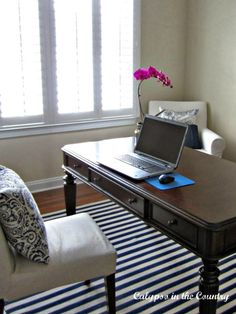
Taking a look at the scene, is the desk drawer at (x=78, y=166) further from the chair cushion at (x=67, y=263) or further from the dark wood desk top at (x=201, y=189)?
the chair cushion at (x=67, y=263)

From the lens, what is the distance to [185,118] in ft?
13.0

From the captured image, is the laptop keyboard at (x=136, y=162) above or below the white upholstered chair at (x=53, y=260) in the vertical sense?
above

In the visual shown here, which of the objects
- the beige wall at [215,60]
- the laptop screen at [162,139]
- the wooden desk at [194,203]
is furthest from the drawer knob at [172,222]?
the beige wall at [215,60]

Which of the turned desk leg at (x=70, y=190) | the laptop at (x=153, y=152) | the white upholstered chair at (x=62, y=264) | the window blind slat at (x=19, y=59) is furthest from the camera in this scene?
the window blind slat at (x=19, y=59)

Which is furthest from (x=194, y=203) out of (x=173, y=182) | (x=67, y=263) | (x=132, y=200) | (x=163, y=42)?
(x=163, y=42)

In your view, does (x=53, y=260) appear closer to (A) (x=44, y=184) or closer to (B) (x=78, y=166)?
(B) (x=78, y=166)

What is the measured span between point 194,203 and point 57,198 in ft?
7.27

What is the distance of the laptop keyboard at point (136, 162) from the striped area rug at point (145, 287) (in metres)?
0.73

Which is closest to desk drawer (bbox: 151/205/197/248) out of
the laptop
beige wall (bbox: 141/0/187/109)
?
the laptop

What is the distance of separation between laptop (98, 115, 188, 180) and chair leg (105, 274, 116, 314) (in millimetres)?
530

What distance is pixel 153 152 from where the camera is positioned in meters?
2.15

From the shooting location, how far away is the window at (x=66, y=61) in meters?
3.37

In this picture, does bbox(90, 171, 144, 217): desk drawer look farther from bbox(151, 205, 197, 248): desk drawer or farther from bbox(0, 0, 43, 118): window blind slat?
bbox(0, 0, 43, 118): window blind slat

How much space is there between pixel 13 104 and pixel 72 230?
6.24 ft
